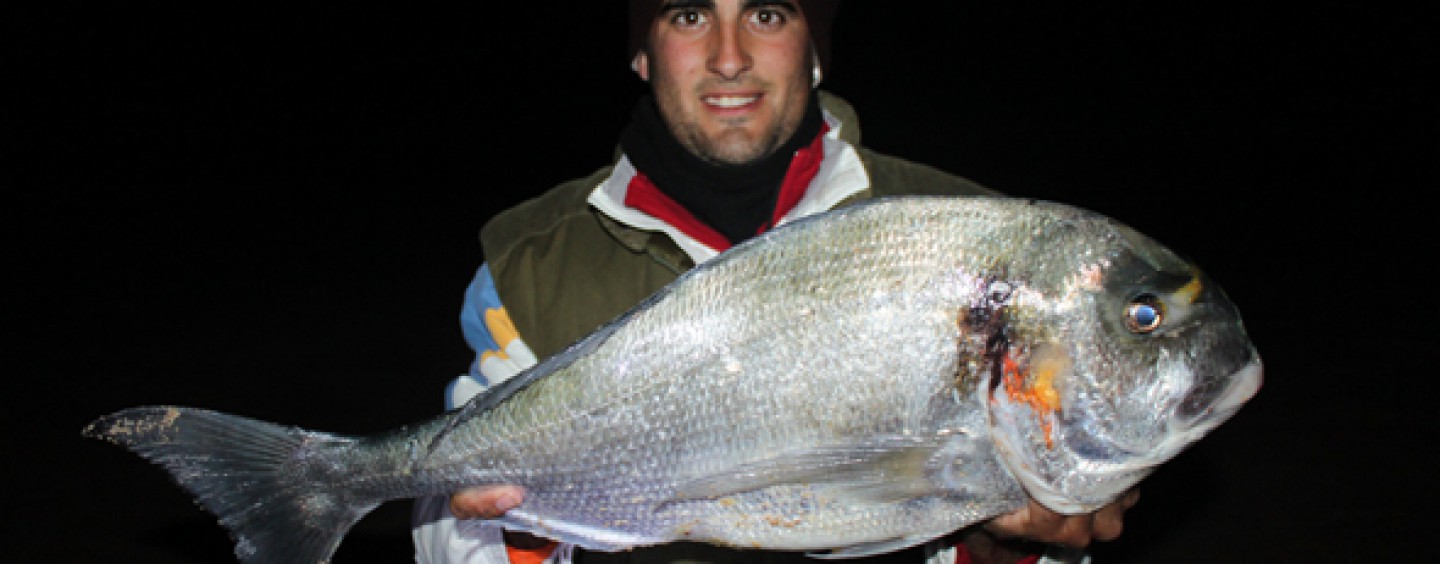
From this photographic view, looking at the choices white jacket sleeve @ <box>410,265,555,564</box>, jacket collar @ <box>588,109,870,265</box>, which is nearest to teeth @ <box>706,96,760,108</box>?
jacket collar @ <box>588,109,870,265</box>

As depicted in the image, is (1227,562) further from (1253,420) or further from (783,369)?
(783,369)

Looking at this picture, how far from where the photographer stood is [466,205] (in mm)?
14180

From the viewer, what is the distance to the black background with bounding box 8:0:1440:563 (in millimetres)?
4566

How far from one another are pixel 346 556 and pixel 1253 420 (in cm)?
510

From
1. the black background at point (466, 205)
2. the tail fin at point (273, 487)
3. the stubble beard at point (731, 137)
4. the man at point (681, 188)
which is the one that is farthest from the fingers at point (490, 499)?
the black background at point (466, 205)

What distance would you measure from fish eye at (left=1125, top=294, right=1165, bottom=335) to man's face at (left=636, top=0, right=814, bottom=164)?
4.21 ft

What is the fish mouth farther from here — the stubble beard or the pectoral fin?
the stubble beard

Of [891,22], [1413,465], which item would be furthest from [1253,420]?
[891,22]

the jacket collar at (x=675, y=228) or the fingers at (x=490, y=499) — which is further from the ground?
the jacket collar at (x=675, y=228)

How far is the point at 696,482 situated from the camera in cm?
161

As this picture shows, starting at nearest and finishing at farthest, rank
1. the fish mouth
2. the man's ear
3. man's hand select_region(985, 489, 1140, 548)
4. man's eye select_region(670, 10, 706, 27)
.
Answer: the fish mouth → man's hand select_region(985, 489, 1140, 548) → man's eye select_region(670, 10, 706, 27) → the man's ear

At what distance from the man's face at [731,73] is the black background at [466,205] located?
279 cm

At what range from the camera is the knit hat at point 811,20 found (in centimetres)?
254

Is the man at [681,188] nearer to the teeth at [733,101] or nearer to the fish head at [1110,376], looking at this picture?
the teeth at [733,101]
